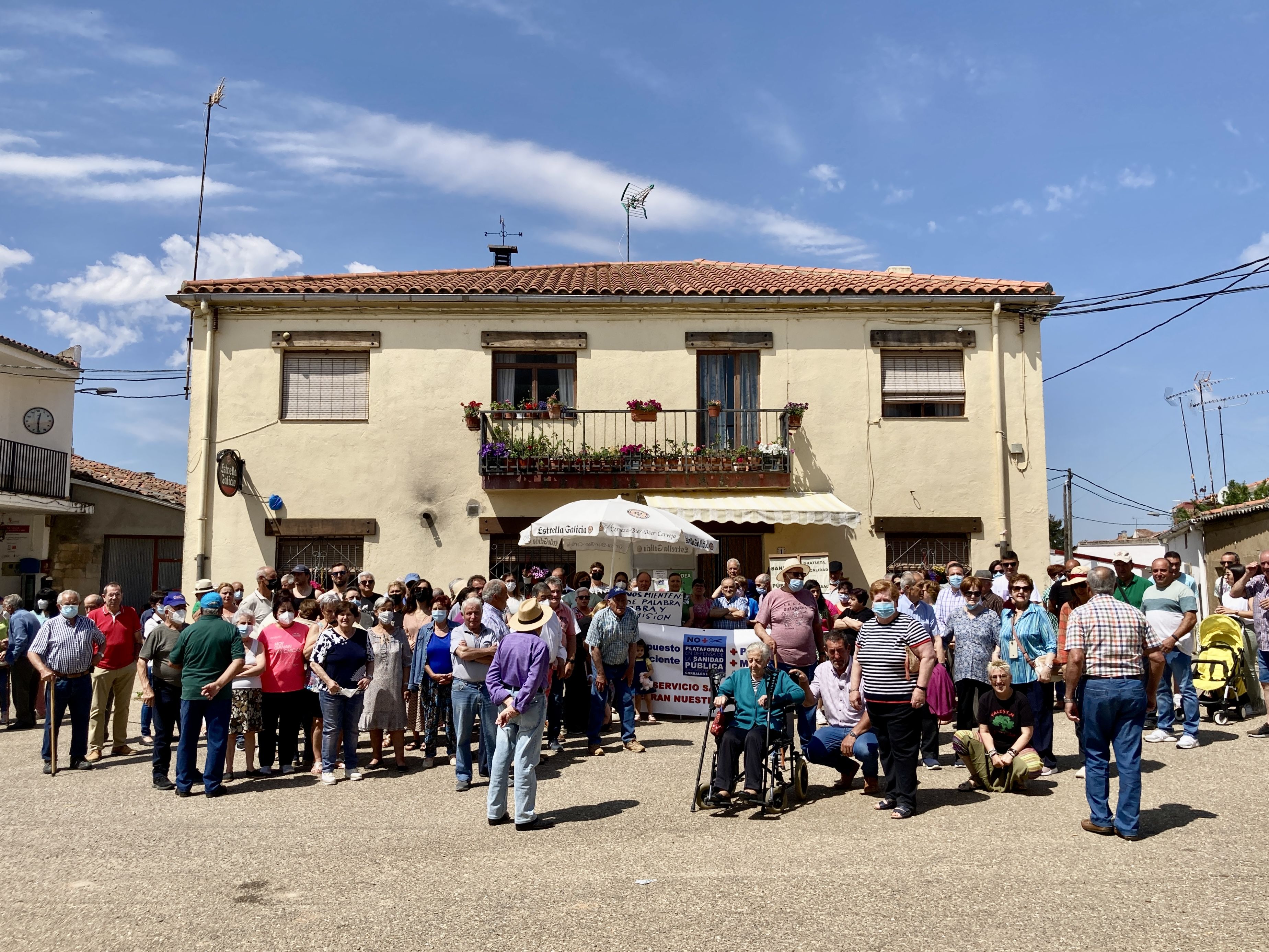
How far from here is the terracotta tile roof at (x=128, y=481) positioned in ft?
78.3

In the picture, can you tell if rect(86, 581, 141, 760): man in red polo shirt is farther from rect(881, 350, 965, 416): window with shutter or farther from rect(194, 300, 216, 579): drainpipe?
rect(881, 350, 965, 416): window with shutter

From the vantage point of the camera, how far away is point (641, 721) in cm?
1063

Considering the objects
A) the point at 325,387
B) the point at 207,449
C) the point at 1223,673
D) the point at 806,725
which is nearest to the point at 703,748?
the point at 806,725

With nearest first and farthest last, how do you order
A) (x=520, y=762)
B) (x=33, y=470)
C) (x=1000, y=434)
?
(x=520, y=762)
(x=1000, y=434)
(x=33, y=470)

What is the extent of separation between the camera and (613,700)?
31.1 ft

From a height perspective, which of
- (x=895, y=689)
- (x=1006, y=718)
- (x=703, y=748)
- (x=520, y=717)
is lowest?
(x=703, y=748)

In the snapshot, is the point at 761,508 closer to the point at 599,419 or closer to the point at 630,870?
the point at 599,419

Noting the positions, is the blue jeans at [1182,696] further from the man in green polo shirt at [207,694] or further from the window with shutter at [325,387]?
the window with shutter at [325,387]

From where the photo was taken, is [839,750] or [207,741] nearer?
[839,750]

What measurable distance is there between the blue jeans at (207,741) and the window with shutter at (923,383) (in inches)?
441

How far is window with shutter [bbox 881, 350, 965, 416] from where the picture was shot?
15.6 m

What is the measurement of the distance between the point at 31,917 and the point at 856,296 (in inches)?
537

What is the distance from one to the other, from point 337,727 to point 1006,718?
5.46 m

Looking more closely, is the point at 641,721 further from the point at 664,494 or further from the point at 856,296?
the point at 856,296
